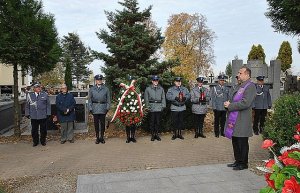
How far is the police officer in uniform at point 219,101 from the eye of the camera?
11.3 m

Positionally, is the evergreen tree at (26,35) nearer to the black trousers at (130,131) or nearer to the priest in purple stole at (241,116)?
the black trousers at (130,131)

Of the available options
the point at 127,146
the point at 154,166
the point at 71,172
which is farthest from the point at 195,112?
the point at 71,172

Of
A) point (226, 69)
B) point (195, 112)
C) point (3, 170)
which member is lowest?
point (3, 170)

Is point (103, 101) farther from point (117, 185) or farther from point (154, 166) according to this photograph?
point (117, 185)

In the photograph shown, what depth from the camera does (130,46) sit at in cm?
1241

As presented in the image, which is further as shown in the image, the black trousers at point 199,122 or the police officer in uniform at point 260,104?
the police officer in uniform at point 260,104

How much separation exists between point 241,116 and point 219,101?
4.47 meters

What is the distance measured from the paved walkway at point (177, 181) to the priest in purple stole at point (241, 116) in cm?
37

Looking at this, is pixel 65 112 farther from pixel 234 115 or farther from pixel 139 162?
pixel 234 115

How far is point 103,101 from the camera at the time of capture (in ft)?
34.3

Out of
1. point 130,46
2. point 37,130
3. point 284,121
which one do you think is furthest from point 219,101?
point 37,130

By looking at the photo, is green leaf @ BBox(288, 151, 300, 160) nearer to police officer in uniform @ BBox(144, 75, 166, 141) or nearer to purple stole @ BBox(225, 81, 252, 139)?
purple stole @ BBox(225, 81, 252, 139)

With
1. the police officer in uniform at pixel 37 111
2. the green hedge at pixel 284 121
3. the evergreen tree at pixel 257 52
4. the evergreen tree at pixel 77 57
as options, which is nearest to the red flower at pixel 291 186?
the green hedge at pixel 284 121

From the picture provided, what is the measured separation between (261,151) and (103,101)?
4.62m
